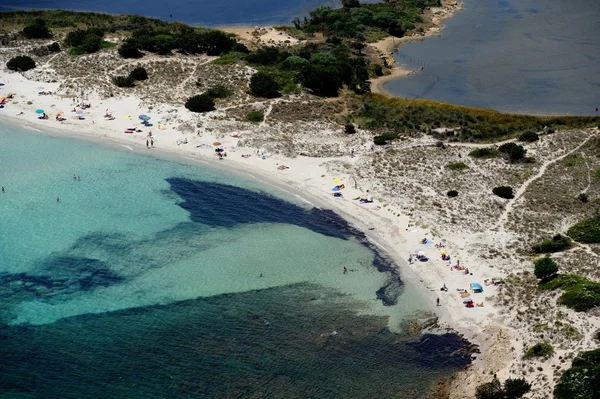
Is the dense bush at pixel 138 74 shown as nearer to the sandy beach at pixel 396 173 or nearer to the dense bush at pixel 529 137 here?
the sandy beach at pixel 396 173

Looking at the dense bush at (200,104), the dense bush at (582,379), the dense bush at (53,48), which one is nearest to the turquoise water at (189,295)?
the dense bush at (582,379)

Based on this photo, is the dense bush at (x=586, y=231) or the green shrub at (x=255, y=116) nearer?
the dense bush at (x=586, y=231)

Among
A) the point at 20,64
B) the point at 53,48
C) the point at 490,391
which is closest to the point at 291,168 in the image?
the point at 490,391

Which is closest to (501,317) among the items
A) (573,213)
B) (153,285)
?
(573,213)

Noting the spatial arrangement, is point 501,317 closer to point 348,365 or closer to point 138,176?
point 348,365

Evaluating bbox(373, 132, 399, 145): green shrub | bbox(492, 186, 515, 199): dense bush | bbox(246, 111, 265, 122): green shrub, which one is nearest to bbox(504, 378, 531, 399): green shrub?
bbox(492, 186, 515, 199): dense bush

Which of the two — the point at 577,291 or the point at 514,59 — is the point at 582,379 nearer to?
the point at 577,291

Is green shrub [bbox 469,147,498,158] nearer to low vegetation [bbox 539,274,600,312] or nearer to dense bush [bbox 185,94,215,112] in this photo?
low vegetation [bbox 539,274,600,312]

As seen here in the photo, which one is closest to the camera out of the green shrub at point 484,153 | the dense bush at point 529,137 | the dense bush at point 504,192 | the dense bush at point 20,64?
the dense bush at point 504,192
